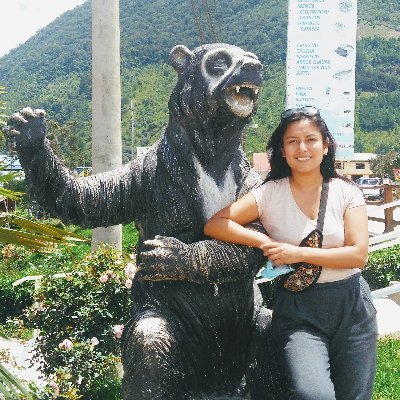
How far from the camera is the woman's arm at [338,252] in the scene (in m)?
2.00

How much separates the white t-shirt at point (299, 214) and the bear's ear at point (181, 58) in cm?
52

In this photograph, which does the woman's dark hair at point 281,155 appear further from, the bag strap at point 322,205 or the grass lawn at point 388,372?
the grass lawn at point 388,372

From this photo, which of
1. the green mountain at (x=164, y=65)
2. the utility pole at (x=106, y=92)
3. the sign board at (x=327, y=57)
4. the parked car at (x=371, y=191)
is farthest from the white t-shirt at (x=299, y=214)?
the green mountain at (x=164, y=65)

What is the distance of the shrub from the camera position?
499 cm

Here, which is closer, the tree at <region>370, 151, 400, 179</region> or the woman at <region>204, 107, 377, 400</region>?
the woman at <region>204, 107, 377, 400</region>

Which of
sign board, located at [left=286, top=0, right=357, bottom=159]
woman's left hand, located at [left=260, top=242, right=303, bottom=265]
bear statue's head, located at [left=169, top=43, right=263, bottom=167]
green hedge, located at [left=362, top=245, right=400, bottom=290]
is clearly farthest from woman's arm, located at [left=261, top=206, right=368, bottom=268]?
sign board, located at [left=286, top=0, right=357, bottom=159]

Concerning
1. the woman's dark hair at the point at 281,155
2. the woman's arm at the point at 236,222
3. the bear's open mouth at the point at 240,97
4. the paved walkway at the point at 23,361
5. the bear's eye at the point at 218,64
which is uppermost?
the bear's eye at the point at 218,64

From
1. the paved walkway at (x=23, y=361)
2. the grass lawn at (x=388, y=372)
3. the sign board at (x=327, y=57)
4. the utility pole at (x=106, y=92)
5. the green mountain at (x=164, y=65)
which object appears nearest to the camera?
the grass lawn at (x=388, y=372)

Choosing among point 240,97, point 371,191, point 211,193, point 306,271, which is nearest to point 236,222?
point 211,193

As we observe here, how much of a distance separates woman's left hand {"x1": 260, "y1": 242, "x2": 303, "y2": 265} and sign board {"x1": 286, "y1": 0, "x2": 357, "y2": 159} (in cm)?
1164

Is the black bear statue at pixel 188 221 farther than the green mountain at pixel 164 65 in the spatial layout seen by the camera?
No

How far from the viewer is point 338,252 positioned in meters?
2.00

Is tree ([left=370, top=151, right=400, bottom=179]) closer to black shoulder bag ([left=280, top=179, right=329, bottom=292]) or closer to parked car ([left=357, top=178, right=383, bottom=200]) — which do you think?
parked car ([left=357, top=178, right=383, bottom=200])

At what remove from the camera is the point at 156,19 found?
9512 centimetres
